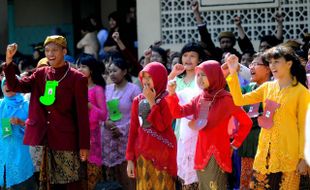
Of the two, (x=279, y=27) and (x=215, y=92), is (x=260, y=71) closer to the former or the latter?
(x=215, y=92)

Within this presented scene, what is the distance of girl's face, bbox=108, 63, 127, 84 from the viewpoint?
10.3 meters

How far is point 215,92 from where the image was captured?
27.2 ft

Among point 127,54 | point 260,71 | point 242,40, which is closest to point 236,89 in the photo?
point 260,71

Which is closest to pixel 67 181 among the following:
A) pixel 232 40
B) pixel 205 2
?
pixel 232 40

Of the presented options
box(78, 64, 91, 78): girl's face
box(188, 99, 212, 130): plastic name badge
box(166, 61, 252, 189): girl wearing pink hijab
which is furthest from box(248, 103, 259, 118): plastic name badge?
box(78, 64, 91, 78): girl's face

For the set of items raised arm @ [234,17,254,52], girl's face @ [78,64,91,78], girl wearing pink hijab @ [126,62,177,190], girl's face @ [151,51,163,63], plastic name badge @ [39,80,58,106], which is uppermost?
raised arm @ [234,17,254,52]

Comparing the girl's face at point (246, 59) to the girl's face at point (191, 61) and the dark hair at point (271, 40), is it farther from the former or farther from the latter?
the girl's face at point (191, 61)

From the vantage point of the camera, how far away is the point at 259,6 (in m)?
12.2

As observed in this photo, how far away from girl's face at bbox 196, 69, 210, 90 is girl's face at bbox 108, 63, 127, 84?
2.19 m

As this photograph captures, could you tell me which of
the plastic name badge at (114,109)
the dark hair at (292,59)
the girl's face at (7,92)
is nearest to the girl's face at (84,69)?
the plastic name badge at (114,109)

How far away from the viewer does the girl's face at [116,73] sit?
1034cm

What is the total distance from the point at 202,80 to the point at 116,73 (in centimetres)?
226

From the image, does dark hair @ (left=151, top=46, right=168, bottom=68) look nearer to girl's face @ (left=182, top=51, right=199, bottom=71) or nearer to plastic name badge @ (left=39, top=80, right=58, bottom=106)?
girl's face @ (left=182, top=51, right=199, bottom=71)

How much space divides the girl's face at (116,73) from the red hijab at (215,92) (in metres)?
2.19
